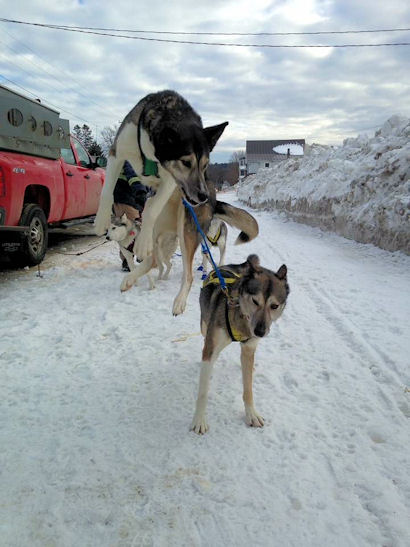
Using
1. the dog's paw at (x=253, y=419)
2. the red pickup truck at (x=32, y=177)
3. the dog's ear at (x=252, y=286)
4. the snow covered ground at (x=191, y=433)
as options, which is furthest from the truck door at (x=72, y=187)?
the dog's paw at (x=253, y=419)

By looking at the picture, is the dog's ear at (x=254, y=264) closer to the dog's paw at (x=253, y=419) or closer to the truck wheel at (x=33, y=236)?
the dog's paw at (x=253, y=419)

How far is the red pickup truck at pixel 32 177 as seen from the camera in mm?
5691

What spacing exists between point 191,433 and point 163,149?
6.42 feet

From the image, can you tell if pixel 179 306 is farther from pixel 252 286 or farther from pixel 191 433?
pixel 191 433

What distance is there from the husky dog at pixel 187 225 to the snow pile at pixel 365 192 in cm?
499

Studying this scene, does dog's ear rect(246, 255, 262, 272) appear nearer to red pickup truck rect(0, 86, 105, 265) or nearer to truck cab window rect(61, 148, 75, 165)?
red pickup truck rect(0, 86, 105, 265)

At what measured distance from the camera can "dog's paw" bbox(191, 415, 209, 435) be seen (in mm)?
2824

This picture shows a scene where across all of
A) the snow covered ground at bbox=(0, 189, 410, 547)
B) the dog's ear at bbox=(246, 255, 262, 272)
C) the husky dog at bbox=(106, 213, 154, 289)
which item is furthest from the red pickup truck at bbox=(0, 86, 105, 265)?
the dog's ear at bbox=(246, 255, 262, 272)

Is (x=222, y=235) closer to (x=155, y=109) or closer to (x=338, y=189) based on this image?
(x=155, y=109)

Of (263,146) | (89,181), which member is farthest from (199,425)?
(263,146)

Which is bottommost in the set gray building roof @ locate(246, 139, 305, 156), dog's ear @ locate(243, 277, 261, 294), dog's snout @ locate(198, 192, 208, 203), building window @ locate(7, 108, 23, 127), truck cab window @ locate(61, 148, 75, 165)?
dog's ear @ locate(243, 277, 261, 294)

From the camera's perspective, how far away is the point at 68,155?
843 cm

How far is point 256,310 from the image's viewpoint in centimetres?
274

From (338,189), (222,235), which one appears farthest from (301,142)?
(222,235)
